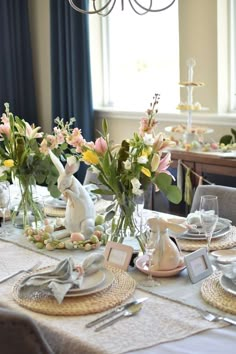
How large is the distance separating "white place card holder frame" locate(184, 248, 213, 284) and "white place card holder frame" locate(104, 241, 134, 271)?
192 millimetres

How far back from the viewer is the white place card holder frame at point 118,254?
1.71 metres

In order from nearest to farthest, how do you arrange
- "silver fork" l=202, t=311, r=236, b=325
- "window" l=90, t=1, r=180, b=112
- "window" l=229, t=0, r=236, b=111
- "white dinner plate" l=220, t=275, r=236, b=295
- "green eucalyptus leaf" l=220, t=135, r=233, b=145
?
"silver fork" l=202, t=311, r=236, b=325
"white dinner plate" l=220, t=275, r=236, b=295
"green eucalyptus leaf" l=220, t=135, r=233, b=145
"window" l=229, t=0, r=236, b=111
"window" l=90, t=1, r=180, b=112

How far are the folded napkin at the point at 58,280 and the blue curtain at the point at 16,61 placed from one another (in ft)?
11.4

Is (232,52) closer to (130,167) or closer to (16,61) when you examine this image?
(16,61)

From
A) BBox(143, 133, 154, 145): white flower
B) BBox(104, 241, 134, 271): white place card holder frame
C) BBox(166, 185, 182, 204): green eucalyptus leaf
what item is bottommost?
BBox(104, 241, 134, 271): white place card holder frame

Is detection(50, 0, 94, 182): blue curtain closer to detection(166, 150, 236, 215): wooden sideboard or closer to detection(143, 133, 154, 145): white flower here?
detection(166, 150, 236, 215): wooden sideboard

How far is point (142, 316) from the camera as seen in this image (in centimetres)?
141

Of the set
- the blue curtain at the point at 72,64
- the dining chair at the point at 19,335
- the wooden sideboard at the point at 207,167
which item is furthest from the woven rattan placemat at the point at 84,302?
the blue curtain at the point at 72,64

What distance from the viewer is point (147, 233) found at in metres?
1.73

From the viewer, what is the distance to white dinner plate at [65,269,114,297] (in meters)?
1.51

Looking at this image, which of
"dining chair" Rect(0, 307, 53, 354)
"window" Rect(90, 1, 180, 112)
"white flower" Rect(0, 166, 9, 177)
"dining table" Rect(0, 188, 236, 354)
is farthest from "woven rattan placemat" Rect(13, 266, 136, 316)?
"window" Rect(90, 1, 180, 112)

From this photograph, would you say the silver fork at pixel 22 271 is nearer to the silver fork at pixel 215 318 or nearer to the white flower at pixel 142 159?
the white flower at pixel 142 159

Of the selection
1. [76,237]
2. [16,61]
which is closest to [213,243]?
[76,237]

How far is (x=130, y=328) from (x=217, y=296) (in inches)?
10.9
